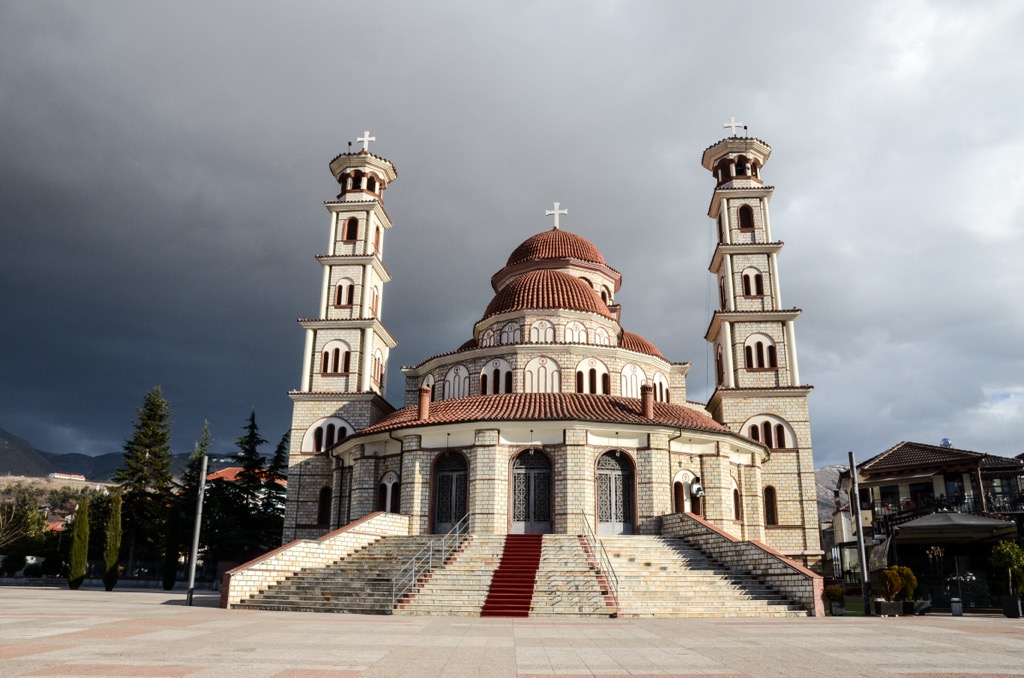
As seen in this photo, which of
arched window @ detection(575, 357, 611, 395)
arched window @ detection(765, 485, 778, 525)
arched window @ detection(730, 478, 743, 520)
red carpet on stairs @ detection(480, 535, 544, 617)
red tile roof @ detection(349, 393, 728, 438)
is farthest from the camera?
arched window @ detection(765, 485, 778, 525)

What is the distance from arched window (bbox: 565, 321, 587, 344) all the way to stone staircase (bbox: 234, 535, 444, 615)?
44.6 feet

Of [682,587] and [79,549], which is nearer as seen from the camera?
[682,587]

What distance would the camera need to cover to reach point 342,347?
125 feet

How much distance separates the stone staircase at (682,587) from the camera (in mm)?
18000

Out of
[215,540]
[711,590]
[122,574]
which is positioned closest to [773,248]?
[711,590]

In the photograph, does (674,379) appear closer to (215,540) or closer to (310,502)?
(310,502)

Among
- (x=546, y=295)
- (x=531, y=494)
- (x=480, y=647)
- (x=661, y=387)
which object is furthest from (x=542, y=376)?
(x=480, y=647)

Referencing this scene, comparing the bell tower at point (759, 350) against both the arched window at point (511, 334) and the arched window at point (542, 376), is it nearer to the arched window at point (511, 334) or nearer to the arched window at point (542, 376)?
the arched window at point (542, 376)

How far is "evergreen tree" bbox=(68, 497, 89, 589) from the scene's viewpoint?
34.7 meters

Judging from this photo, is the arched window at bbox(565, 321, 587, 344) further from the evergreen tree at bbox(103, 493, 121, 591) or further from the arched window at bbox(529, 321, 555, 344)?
the evergreen tree at bbox(103, 493, 121, 591)

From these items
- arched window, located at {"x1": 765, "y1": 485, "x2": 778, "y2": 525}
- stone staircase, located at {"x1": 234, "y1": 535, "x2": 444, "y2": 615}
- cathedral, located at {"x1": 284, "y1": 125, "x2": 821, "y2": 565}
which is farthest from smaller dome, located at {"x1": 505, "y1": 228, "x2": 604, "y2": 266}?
stone staircase, located at {"x1": 234, "y1": 535, "x2": 444, "y2": 615}

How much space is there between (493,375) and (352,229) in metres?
14.8

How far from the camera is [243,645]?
34.3 ft

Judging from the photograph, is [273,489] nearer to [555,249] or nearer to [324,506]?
[324,506]
